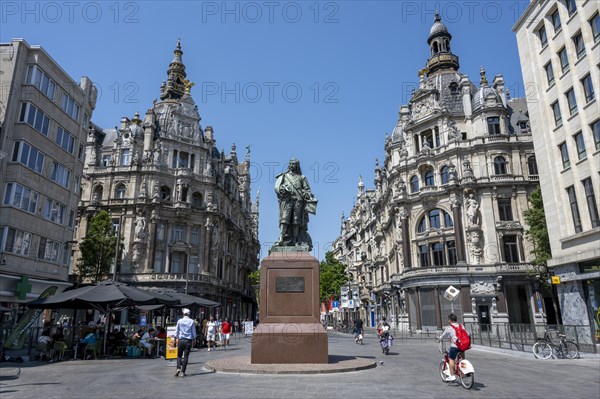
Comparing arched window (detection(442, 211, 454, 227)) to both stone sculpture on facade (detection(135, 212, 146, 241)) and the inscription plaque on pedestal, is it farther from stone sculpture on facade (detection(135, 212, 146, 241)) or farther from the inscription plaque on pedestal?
the inscription plaque on pedestal

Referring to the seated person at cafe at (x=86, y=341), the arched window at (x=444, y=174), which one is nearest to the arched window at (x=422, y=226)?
the arched window at (x=444, y=174)

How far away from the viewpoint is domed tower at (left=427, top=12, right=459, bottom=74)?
54938mm

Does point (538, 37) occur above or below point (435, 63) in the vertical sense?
below

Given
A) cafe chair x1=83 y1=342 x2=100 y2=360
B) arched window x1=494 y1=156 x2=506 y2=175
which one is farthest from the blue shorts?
arched window x1=494 y1=156 x2=506 y2=175

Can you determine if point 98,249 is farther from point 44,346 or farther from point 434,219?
point 434,219

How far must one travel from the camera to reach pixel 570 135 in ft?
76.9

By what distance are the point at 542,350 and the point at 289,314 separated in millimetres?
11971

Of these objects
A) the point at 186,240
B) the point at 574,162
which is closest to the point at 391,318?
the point at 186,240

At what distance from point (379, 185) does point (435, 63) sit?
19179mm

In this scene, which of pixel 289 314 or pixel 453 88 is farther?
pixel 453 88

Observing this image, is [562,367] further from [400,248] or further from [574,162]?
[400,248]

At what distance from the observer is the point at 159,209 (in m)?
48.4

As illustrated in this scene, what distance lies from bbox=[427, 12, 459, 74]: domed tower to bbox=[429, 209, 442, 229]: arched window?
70.5 feet

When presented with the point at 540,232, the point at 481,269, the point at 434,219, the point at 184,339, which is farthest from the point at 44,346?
the point at 434,219
